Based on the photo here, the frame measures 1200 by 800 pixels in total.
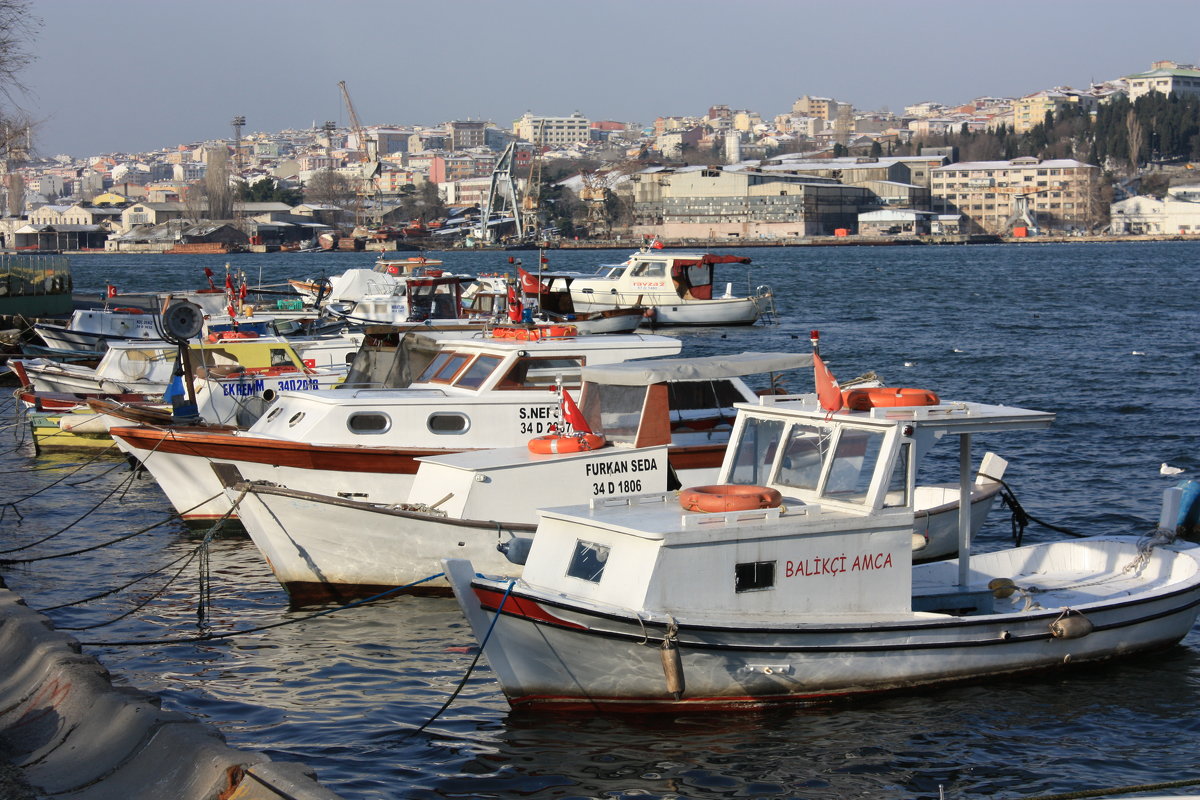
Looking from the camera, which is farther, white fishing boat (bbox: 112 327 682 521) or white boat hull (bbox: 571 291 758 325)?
white boat hull (bbox: 571 291 758 325)

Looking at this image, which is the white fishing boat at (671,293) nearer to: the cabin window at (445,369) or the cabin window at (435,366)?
the cabin window at (435,366)

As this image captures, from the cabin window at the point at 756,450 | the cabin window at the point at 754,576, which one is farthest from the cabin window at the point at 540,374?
the cabin window at the point at 754,576

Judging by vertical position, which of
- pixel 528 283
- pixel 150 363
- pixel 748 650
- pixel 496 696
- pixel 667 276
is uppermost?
pixel 528 283

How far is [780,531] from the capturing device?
1119cm

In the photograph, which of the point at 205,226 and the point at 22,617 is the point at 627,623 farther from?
the point at 205,226

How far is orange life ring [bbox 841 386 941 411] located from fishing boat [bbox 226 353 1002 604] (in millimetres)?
2192

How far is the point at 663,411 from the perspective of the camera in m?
15.4

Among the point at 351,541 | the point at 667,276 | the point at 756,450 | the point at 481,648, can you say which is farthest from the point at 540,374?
the point at 667,276

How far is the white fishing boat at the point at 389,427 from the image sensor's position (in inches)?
667

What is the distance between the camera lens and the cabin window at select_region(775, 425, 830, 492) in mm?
12055

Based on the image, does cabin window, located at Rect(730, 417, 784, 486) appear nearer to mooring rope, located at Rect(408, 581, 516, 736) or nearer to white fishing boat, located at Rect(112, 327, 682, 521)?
mooring rope, located at Rect(408, 581, 516, 736)

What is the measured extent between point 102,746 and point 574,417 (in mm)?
7291

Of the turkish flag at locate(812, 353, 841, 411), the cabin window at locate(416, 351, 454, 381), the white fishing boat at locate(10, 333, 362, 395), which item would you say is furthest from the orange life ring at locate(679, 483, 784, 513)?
the white fishing boat at locate(10, 333, 362, 395)

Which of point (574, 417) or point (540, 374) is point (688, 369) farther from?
point (540, 374)
